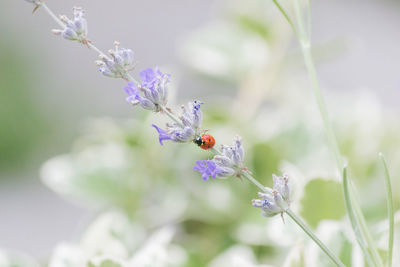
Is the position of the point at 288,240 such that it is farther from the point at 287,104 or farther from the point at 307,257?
the point at 287,104

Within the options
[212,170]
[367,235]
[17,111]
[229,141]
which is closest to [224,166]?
[212,170]

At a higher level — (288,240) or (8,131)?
(8,131)

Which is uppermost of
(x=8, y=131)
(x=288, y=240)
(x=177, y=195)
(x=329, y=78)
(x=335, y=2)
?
(x=335, y=2)

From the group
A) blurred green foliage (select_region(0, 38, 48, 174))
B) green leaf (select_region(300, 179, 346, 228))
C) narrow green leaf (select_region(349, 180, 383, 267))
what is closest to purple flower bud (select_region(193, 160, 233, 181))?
narrow green leaf (select_region(349, 180, 383, 267))

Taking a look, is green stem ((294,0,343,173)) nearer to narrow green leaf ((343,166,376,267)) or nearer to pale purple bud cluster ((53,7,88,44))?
narrow green leaf ((343,166,376,267))

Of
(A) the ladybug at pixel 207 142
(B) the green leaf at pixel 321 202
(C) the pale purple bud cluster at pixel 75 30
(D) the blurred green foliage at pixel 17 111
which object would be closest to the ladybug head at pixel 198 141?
(A) the ladybug at pixel 207 142

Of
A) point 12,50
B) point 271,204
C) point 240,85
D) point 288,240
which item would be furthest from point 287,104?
point 12,50

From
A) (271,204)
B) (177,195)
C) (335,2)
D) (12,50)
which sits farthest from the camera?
(335,2)
